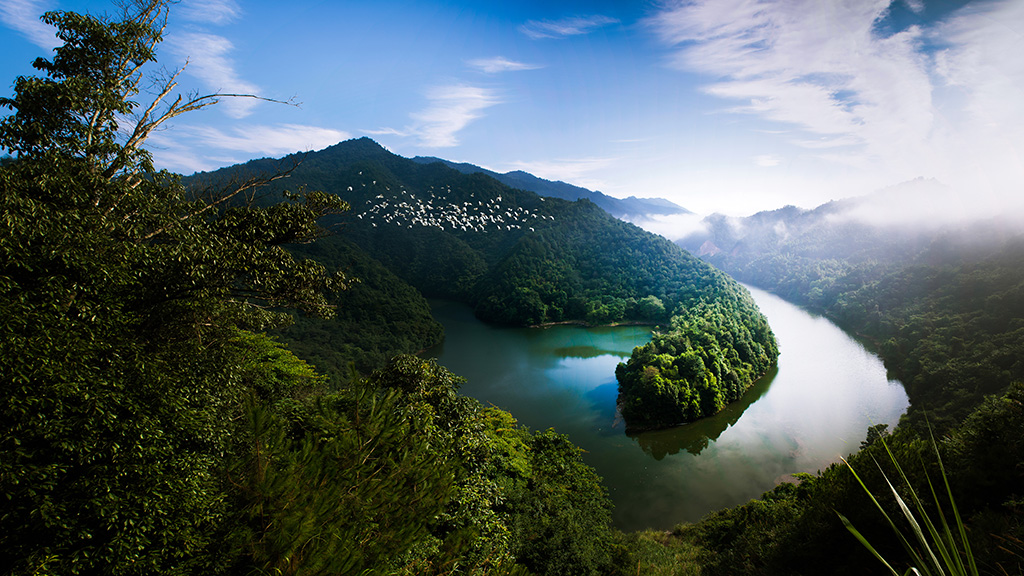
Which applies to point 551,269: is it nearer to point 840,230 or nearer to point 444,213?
point 444,213

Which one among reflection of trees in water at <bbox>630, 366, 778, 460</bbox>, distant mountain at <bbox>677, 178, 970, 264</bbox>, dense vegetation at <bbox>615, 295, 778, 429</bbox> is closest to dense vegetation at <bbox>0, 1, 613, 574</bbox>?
reflection of trees in water at <bbox>630, 366, 778, 460</bbox>

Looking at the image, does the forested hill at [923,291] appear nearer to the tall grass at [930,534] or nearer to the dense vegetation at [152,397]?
the tall grass at [930,534]

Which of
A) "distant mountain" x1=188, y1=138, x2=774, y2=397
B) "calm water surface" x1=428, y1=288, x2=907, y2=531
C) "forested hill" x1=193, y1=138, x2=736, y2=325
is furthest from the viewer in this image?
"forested hill" x1=193, y1=138, x2=736, y2=325

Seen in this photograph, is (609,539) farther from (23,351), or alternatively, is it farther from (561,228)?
(561,228)

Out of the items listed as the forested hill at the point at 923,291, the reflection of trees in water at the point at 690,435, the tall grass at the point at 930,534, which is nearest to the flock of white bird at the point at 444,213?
the forested hill at the point at 923,291

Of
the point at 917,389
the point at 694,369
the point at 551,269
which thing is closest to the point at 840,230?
the point at 551,269

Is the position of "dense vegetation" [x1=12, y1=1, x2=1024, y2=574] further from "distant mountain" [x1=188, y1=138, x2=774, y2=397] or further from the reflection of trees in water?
"distant mountain" [x1=188, y1=138, x2=774, y2=397]

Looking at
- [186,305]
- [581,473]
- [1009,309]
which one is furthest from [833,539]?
[1009,309]
